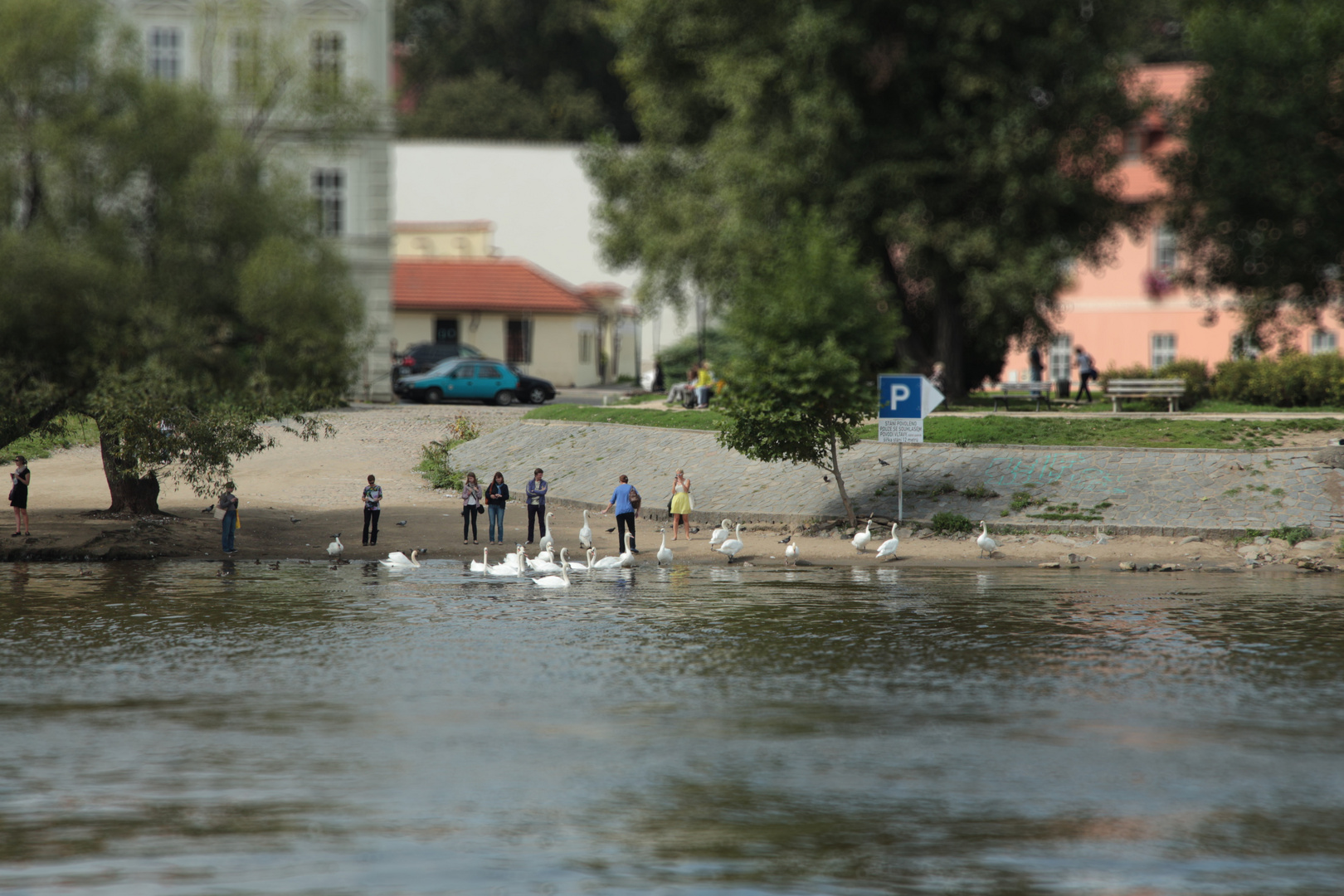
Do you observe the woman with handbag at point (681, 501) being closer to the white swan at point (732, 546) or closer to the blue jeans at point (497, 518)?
the white swan at point (732, 546)

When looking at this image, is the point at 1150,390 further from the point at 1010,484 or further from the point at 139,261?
the point at 139,261

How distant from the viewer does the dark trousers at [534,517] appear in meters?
28.1

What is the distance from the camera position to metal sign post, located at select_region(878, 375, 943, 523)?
2920 cm

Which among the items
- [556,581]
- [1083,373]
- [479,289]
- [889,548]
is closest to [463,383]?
[479,289]

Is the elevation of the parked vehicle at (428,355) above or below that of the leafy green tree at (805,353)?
above

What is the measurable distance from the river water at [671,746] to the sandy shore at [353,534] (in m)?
5.35

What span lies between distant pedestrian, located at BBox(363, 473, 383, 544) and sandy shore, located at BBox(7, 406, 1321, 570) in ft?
0.74

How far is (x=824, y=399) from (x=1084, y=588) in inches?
285

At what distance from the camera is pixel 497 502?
28078 millimetres

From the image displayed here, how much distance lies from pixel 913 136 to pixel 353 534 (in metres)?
16.5

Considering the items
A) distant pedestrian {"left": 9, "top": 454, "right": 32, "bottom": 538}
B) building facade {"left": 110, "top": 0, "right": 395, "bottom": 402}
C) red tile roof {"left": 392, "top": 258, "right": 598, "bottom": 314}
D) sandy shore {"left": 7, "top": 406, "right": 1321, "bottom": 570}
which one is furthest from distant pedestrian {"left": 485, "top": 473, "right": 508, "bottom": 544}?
red tile roof {"left": 392, "top": 258, "right": 598, "bottom": 314}

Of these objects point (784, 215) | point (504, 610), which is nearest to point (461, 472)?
point (784, 215)

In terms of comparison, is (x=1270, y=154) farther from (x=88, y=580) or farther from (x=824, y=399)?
(x=88, y=580)

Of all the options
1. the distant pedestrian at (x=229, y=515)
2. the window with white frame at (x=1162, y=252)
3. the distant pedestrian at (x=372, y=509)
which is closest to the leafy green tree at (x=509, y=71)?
the window with white frame at (x=1162, y=252)
